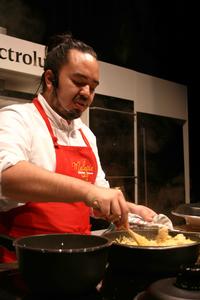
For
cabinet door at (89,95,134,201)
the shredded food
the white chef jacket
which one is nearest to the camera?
the shredded food

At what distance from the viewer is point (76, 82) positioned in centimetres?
152

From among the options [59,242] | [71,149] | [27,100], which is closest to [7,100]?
[27,100]

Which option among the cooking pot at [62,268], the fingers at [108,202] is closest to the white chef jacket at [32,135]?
the fingers at [108,202]

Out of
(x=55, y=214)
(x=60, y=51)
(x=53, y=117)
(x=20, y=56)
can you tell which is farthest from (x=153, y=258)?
(x=20, y=56)

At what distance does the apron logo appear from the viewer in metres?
1.55

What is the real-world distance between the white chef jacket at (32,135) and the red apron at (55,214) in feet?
0.10

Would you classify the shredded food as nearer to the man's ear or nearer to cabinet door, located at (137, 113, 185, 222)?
the man's ear

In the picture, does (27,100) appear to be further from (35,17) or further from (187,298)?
(187,298)

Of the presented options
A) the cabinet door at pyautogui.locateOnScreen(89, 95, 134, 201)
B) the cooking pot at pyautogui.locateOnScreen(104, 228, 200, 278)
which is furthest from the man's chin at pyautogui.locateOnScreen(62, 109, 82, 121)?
the cabinet door at pyautogui.locateOnScreen(89, 95, 134, 201)

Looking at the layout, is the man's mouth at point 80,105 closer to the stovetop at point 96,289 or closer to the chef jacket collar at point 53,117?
the chef jacket collar at point 53,117

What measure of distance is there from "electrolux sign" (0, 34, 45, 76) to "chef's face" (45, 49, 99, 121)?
1138 millimetres

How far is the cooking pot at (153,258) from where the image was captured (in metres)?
0.92

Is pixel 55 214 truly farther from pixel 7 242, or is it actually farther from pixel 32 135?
pixel 7 242

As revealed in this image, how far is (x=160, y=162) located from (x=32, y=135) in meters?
2.57
